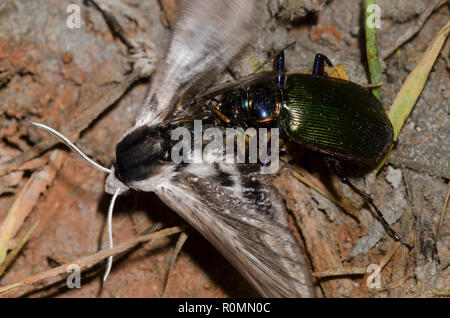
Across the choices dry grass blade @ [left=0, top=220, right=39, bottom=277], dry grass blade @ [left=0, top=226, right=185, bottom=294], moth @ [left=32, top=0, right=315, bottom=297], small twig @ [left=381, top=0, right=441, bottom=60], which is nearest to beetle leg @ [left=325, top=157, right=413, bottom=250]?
moth @ [left=32, top=0, right=315, bottom=297]

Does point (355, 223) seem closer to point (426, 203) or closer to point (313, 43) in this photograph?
point (426, 203)

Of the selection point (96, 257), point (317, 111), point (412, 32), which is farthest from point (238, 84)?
point (96, 257)

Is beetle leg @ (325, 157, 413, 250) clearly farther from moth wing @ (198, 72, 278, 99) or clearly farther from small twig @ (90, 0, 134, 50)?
small twig @ (90, 0, 134, 50)

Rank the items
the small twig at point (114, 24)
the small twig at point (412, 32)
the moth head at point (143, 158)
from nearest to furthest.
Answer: the moth head at point (143, 158)
the small twig at point (412, 32)
the small twig at point (114, 24)

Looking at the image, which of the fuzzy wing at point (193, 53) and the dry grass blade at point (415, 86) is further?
the dry grass blade at point (415, 86)

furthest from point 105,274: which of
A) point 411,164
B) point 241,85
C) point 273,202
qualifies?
point 411,164

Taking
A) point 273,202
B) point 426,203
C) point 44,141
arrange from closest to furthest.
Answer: point 273,202 → point 426,203 → point 44,141

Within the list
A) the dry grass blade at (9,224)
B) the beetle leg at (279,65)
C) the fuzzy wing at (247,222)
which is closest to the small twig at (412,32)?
the beetle leg at (279,65)

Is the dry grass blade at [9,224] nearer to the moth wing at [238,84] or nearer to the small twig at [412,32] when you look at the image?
the moth wing at [238,84]
